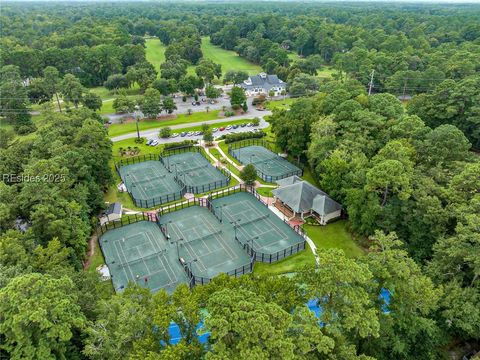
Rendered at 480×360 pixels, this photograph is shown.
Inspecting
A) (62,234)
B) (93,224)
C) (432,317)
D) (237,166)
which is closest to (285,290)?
(432,317)

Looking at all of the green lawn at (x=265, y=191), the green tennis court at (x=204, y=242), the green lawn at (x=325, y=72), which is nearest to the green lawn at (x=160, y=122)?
the green lawn at (x=265, y=191)

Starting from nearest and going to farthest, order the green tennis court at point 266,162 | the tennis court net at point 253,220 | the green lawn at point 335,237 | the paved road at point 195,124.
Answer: the green lawn at point 335,237 < the tennis court net at point 253,220 < the green tennis court at point 266,162 < the paved road at point 195,124

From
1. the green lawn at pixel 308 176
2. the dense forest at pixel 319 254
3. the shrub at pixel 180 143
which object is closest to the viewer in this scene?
the dense forest at pixel 319 254

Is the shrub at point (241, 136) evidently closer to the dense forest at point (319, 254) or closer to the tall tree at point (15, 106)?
the dense forest at point (319, 254)

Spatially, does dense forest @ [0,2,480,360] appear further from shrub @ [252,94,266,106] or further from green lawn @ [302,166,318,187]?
shrub @ [252,94,266,106]

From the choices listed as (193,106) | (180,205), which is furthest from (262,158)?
(193,106)

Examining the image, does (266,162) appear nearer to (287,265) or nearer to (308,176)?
(308,176)

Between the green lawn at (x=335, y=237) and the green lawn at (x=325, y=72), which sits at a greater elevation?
the green lawn at (x=325, y=72)

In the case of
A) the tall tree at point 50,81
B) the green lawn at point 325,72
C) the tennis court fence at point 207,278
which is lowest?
the tennis court fence at point 207,278

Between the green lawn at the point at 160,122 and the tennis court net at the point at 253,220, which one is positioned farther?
the green lawn at the point at 160,122
